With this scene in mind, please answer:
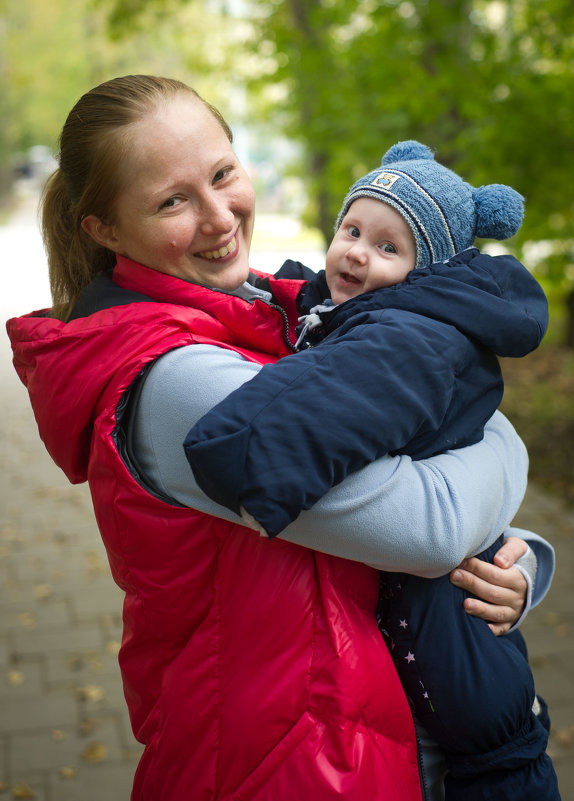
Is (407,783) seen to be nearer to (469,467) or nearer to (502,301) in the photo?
(469,467)

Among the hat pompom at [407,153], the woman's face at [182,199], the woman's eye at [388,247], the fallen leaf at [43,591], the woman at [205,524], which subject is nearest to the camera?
the woman at [205,524]

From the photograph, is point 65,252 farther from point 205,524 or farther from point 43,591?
point 43,591

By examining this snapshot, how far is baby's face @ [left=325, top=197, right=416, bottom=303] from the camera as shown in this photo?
69.4 inches

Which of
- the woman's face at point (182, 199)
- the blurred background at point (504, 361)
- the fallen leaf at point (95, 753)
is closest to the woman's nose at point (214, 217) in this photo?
the woman's face at point (182, 199)

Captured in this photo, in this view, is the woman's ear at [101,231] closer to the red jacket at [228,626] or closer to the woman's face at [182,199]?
the woman's face at [182,199]

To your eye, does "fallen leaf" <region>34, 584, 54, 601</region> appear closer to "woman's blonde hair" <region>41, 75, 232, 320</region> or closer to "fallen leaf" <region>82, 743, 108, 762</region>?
"fallen leaf" <region>82, 743, 108, 762</region>

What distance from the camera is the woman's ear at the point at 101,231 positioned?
179 centimetres

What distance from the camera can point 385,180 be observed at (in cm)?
179

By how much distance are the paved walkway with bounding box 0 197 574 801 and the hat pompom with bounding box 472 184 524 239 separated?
111 inches

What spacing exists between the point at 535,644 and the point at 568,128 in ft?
11.5

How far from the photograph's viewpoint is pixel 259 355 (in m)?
1.74

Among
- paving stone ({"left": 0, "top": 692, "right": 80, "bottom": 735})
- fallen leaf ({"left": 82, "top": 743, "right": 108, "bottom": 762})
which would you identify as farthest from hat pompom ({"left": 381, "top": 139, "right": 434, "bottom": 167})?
paving stone ({"left": 0, "top": 692, "right": 80, "bottom": 735})

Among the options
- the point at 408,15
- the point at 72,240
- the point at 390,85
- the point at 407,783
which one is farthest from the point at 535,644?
the point at 408,15

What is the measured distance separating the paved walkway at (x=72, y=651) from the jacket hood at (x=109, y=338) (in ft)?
8.32
